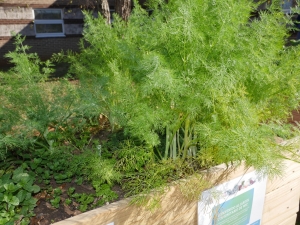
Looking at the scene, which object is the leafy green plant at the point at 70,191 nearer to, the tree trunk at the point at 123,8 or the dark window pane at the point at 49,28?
the tree trunk at the point at 123,8

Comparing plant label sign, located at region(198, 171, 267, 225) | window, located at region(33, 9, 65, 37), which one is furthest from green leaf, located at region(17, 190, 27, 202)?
window, located at region(33, 9, 65, 37)

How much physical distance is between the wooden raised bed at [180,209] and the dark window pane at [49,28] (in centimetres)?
715

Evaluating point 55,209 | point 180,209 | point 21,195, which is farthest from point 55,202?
point 180,209

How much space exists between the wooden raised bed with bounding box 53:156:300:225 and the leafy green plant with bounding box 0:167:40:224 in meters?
0.24

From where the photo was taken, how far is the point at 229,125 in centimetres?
118

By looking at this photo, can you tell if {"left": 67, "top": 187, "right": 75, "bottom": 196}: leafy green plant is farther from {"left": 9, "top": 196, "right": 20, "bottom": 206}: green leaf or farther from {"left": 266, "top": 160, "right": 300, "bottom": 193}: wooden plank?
{"left": 266, "top": 160, "right": 300, "bottom": 193}: wooden plank

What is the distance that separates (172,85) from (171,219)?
1.69ft

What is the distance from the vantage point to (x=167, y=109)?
1.12m

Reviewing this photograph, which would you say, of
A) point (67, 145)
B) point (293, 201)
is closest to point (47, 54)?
point (67, 145)

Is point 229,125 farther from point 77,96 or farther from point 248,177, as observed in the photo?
point 77,96

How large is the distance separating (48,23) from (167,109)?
7.16 meters

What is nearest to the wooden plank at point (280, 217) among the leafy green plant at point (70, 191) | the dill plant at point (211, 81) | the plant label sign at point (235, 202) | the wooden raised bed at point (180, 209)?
the wooden raised bed at point (180, 209)

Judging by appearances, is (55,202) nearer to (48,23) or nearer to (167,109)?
(167,109)

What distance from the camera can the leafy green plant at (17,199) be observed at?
105cm
